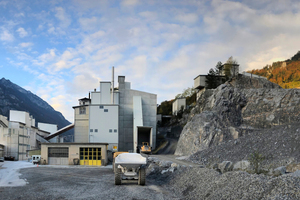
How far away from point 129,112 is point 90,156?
16590mm

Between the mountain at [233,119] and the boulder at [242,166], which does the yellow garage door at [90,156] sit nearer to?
the mountain at [233,119]

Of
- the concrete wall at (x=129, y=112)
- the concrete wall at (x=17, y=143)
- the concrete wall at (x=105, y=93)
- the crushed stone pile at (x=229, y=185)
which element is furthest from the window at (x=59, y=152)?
the crushed stone pile at (x=229, y=185)

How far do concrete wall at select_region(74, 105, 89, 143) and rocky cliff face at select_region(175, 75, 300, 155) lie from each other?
20524 mm

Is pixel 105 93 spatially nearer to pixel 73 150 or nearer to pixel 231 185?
pixel 73 150

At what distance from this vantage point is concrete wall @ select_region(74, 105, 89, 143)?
172 ft

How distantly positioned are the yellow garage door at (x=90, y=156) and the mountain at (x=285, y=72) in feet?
195

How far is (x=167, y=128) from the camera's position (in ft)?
232

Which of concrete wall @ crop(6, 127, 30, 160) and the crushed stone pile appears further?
concrete wall @ crop(6, 127, 30, 160)

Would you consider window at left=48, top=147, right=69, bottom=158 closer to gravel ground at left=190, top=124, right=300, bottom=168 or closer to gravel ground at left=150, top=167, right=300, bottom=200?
gravel ground at left=190, top=124, right=300, bottom=168

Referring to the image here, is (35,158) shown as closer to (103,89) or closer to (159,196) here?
(103,89)

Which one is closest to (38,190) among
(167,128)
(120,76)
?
(120,76)

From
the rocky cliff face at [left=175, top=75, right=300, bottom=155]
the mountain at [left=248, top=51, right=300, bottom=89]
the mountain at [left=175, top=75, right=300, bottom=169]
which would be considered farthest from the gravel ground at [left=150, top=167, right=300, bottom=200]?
the mountain at [left=248, top=51, right=300, bottom=89]

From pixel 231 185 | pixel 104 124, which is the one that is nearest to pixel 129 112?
pixel 104 124

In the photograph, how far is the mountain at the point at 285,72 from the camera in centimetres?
7839
